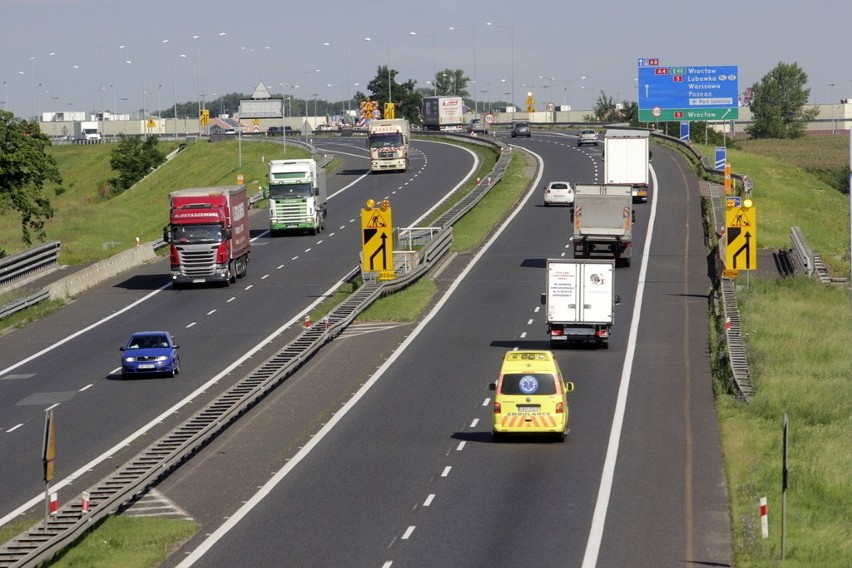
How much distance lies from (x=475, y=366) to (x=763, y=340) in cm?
1014

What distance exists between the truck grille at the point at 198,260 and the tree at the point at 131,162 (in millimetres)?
81832

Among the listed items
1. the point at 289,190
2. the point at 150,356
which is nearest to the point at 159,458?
the point at 150,356

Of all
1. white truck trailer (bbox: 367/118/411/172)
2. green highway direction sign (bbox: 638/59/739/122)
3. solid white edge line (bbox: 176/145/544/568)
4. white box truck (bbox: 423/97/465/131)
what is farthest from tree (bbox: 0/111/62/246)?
white box truck (bbox: 423/97/465/131)

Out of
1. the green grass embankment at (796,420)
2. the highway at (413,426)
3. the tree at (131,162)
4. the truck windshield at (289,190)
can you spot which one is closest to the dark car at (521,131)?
the tree at (131,162)

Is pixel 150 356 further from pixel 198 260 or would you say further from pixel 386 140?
pixel 386 140

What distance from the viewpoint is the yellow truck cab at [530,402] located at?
109 ft

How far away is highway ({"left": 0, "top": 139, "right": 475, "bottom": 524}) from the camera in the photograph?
34.5 m

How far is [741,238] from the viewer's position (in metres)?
53.3

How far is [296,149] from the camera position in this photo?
13125 cm

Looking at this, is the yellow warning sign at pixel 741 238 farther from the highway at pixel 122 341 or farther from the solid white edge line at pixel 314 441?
the highway at pixel 122 341

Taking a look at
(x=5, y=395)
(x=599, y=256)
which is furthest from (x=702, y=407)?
(x=599, y=256)

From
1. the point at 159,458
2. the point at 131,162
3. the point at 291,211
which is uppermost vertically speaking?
the point at 131,162

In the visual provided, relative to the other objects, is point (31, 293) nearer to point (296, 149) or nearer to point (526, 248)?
point (526, 248)

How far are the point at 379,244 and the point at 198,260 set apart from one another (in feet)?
30.1
